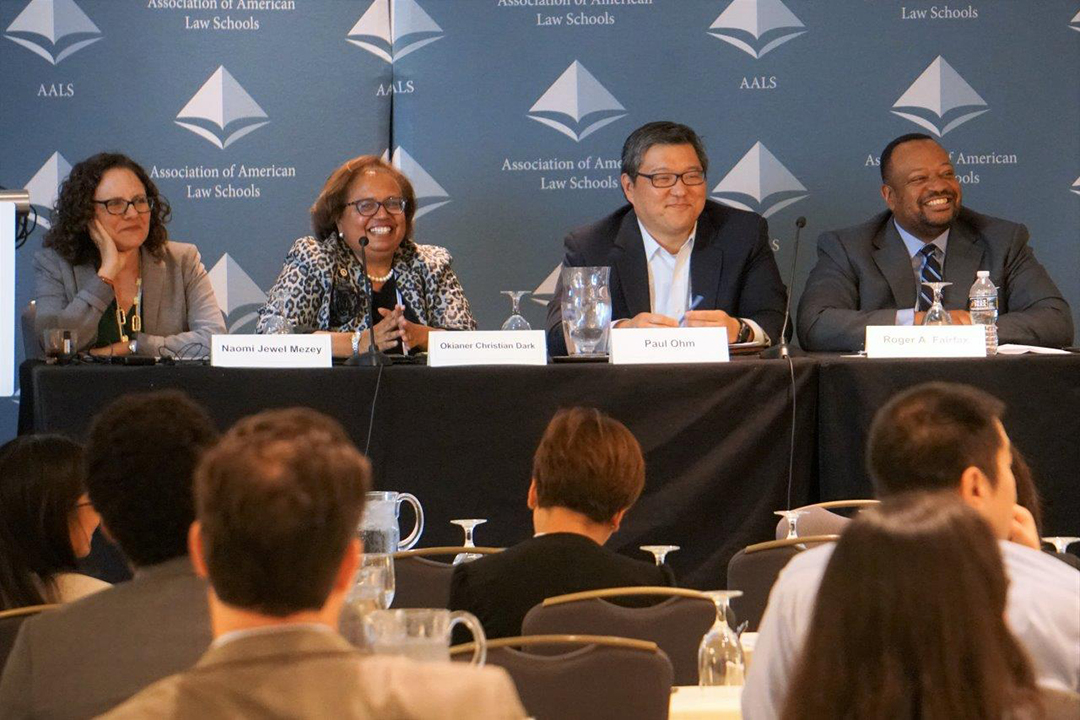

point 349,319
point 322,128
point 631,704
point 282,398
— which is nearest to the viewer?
point 631,704

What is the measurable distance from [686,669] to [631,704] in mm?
459

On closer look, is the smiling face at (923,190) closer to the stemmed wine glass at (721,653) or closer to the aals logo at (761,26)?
the aals logo at (761,26)

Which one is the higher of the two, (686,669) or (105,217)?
(105,217)

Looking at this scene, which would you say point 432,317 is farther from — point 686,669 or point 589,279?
point 686,669

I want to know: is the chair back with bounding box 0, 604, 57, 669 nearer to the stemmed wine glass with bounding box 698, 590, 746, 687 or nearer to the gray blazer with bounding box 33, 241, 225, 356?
the stemmed wine glass with bounding box 698, 590, 746, 687

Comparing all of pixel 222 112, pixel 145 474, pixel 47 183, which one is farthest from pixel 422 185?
pixel 145 474

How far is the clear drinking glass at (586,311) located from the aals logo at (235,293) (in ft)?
6.28

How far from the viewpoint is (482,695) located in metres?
1.12

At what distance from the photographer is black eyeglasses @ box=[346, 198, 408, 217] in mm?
4148

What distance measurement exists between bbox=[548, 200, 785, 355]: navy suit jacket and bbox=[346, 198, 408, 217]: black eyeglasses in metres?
0.53

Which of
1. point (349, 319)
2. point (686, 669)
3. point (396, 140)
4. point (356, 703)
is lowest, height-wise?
point (686, 669)

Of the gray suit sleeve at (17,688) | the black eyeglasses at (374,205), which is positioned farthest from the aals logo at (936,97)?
the gray suit sleeve at (17,688)

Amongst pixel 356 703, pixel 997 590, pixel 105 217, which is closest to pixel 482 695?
pixel 356 703

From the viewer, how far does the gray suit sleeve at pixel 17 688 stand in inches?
58.2
